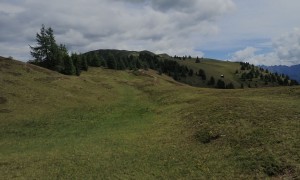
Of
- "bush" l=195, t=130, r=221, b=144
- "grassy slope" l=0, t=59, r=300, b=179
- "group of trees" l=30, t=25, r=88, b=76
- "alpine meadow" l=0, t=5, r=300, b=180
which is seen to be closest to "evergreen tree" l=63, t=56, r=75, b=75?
"group of trees" l=30, t=25, r=88, b=76

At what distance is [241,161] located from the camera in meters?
27.3

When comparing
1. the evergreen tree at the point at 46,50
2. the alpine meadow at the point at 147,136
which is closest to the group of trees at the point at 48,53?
the evergreen tree at the point at 46,50

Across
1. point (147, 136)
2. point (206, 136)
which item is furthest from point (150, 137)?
point (206, 136)

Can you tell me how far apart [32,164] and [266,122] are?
900 inches

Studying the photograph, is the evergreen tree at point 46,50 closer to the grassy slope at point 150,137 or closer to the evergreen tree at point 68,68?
the evergreen tree at point 68,68

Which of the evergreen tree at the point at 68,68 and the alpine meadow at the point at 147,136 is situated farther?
the evergreen tree at the point at 68,68

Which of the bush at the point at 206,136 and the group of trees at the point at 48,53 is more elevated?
the group of trees at the point at 48,53

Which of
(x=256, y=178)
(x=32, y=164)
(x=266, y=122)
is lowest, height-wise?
(x=32, y=164)

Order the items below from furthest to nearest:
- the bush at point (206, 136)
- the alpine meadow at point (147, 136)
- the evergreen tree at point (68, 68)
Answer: the evergreen tree at point (68, 68) → the bush at point (206, 136) → the alpine meadow at point (147, 136)

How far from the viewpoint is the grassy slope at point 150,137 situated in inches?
1095

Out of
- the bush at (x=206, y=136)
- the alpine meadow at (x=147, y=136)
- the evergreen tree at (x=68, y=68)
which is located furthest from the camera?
the evergreen tree at (x=68, y=68)

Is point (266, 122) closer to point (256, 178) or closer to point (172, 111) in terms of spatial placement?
point (256, 178)

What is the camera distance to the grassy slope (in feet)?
91.2

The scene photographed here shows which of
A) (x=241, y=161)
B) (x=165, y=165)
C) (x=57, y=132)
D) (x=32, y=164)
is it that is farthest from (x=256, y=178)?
(x=57, y=132)
